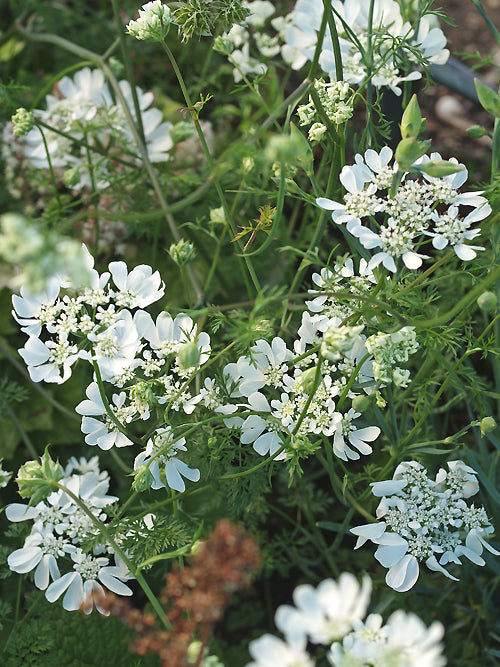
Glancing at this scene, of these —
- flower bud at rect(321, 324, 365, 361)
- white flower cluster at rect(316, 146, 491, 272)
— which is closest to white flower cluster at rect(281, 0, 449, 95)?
white flower cluster at rect(316, 146, 491, 272)

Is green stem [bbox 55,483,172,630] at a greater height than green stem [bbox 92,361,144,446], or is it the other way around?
green stem [bbox 92,361,144,446]

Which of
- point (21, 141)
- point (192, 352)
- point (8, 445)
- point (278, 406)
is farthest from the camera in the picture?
point (21, 141)

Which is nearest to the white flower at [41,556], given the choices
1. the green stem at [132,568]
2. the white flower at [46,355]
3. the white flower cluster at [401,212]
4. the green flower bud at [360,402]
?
the green stem at [132,568]

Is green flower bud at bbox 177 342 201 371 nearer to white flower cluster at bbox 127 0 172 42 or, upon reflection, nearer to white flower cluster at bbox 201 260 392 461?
white flower cluster at bbox 201 260 392 461

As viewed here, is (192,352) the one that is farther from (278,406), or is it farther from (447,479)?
(447,479)

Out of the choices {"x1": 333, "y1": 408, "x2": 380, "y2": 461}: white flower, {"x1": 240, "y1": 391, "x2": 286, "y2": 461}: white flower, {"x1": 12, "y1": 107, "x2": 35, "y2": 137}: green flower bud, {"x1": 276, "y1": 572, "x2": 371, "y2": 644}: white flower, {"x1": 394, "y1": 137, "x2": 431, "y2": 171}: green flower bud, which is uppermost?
{"x1": 394, "y1": 137, "x2": 431, "y2": 171}: green flower bud

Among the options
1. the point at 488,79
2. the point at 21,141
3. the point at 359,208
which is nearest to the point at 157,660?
the point at 359,208
